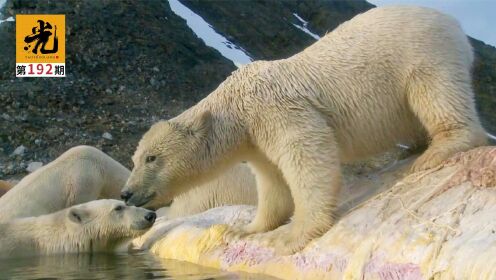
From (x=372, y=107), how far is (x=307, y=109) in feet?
2.22

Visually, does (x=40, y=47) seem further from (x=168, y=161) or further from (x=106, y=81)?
(x=168, y=161)

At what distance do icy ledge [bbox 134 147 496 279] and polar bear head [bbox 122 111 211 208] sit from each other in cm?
92

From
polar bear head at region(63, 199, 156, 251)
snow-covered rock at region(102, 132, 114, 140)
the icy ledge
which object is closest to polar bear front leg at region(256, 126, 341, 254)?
the icy ledge

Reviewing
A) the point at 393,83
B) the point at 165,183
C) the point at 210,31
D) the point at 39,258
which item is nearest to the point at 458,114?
the point at 393,83

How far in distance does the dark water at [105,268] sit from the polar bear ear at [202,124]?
1244 mm

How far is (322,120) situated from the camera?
7.05m

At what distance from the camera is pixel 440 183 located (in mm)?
6289

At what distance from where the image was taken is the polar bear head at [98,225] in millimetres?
10844

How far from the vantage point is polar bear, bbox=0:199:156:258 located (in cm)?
1064

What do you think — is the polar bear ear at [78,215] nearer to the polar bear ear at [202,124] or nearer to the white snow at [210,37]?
the polar bear ear at [202,124]

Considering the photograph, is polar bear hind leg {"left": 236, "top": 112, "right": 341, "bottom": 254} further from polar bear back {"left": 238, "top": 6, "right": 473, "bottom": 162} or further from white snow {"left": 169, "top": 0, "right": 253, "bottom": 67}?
white snow {"left": 169, "top": 0, "right": 253, "bottom": 67}

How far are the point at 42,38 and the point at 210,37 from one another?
405 inches

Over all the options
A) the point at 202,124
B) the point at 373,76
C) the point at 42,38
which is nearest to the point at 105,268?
the point at 202,124

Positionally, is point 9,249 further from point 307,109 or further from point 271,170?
point 307,109
